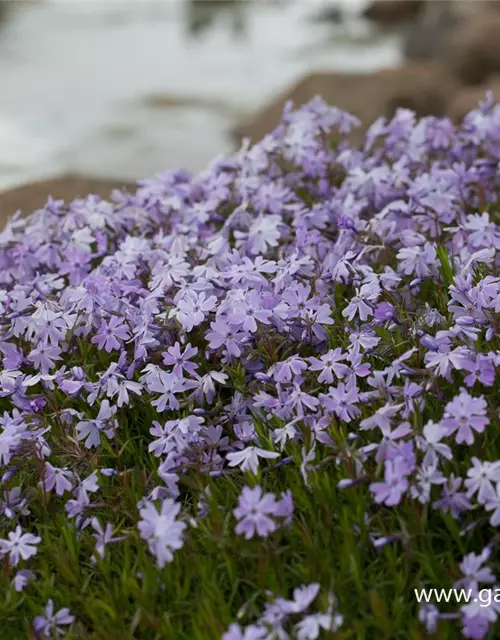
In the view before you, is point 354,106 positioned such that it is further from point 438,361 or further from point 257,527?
point 257,527

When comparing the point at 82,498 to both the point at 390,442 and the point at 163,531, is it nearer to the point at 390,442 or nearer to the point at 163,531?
the point at 163,531

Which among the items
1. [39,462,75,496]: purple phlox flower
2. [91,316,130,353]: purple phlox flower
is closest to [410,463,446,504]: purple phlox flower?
[39,462,75,496]: purple phlox flower

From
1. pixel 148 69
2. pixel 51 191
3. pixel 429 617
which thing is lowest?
pixel 429 617

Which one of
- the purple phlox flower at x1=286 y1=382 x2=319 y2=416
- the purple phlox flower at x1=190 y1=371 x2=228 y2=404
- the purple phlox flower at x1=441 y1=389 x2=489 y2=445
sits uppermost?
the purple phlox flower at x1=190 y1=371 x2=228 y2=404

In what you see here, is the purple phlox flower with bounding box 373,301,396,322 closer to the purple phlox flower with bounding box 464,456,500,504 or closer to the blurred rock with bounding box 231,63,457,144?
the purple phlox flower with bounding box 464,456,500,504

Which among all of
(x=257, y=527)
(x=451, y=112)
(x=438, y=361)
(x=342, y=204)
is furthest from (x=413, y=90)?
(x=257, y=527)

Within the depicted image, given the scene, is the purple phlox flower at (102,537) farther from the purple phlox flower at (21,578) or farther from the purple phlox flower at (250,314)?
the purple phlox flower at (250,314)

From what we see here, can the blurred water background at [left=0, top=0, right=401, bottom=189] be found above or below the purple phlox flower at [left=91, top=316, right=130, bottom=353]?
above

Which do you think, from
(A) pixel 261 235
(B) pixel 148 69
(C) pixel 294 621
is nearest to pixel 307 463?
(C) pixel 294 621
